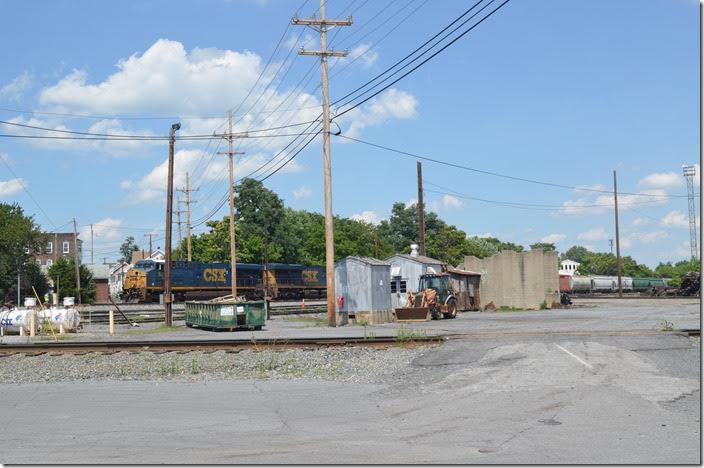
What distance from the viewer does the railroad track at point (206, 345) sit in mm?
21141

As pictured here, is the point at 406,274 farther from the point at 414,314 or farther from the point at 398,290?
the point at 414,314

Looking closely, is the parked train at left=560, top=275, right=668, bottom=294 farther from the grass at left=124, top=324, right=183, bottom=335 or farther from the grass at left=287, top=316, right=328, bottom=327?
the grass at left=124, top=324, right=183, bottom=335

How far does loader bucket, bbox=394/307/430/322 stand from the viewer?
34.9m

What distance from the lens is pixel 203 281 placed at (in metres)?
66.2

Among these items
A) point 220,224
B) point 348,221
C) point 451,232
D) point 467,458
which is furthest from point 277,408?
point 348,221

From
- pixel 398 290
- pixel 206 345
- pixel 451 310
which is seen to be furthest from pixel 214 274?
pixel 206 345

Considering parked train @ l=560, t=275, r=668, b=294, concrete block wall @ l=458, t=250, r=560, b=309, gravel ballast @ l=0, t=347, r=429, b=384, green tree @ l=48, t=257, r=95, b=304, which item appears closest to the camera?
gravel ballast @ l=0, t=347, r=429, b=384

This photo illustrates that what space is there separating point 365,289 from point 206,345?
1471 centimetres

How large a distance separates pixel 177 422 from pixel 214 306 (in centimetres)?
2064

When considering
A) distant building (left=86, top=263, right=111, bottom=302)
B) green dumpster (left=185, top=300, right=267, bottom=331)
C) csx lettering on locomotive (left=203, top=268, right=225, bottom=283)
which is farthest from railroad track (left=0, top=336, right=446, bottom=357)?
distant building (left=86, top=263, right=111, bottom=302)

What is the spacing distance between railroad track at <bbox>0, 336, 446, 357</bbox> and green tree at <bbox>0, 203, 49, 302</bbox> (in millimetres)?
43811

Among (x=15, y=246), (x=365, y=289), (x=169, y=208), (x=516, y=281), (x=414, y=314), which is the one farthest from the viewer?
(x=15, y=246)

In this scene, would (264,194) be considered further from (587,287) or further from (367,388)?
(367,388)

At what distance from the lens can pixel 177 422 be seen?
36.2ft
